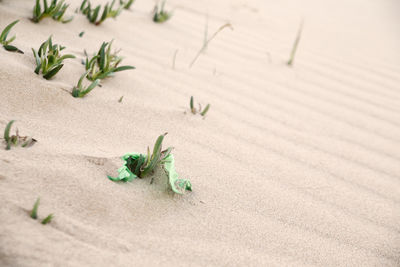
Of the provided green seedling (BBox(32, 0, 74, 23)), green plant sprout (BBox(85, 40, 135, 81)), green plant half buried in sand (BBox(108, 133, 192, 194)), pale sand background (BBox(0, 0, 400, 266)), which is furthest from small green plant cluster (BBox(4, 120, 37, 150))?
green seedling (BBox(32, 0, 74, 23))

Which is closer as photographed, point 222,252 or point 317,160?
point 222,252

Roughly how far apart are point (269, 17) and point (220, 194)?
2.93m

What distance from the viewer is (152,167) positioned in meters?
1.35

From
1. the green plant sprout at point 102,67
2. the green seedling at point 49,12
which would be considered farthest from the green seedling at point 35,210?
the green seedling at point 49,12

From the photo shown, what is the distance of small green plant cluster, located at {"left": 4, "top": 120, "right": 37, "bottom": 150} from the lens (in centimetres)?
123

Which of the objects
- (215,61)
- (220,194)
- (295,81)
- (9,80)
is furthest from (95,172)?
(295,81)

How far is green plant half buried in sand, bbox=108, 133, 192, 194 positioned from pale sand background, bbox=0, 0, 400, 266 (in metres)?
0.04

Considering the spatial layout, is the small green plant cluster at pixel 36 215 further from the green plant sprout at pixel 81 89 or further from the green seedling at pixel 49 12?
the green seedling at pixel 49 12

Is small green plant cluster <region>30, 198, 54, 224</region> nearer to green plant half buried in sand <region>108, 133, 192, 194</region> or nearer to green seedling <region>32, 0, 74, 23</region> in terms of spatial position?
green plant half buried in sand <region>108, 133, 192, 194</region>

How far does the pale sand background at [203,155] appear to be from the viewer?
1116 millimetres

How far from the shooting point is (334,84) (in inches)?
109

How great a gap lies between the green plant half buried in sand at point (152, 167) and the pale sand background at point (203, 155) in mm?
42

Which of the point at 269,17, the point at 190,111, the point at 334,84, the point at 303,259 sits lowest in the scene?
the point at 303,259

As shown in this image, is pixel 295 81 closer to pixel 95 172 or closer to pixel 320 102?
pixel 320 102
